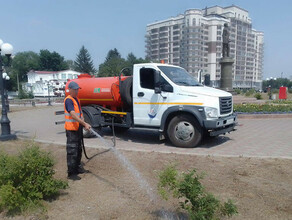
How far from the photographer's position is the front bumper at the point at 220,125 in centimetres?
677

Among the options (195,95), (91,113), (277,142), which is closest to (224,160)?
(195,95)

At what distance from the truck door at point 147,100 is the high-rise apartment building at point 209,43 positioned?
98.3m

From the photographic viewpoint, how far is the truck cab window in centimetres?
774

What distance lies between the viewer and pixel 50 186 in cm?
394

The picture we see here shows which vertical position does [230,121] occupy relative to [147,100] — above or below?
below

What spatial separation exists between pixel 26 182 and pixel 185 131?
14.6ft

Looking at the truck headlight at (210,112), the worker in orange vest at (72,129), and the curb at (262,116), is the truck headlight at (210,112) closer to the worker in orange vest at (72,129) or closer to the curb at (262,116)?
the worker in orange vest at (72,129)

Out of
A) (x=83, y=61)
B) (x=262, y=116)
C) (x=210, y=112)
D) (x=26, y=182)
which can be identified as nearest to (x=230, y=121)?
(x=210, y=112)

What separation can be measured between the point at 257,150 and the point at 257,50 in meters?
148

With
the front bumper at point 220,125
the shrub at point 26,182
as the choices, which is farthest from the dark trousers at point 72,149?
the front bumper at point 220,125

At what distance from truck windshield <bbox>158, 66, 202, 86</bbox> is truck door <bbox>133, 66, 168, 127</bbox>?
1.43 ft

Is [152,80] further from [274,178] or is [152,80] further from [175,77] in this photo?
[274,178]

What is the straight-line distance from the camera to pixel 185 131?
719 cm

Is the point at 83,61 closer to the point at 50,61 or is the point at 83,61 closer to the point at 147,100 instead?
the point at 50,61
